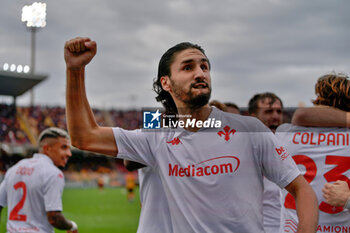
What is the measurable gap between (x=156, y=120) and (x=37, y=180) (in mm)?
1951

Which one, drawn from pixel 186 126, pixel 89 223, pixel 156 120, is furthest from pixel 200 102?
pixel 89 223

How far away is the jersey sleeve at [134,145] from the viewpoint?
6.51 feet

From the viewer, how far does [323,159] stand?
93.3 inches

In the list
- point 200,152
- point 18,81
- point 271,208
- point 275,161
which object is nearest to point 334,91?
point 275,161

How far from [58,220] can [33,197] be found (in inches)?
11.8

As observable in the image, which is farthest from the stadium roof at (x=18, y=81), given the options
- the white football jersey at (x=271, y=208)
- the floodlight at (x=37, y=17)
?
the white football jersey at (x=271, y=208)

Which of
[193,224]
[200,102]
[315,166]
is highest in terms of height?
[200,102]

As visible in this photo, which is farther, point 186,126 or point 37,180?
point 37,180

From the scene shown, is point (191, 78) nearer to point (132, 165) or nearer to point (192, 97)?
point (192, 97)

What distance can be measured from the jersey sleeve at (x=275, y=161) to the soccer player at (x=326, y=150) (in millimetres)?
619

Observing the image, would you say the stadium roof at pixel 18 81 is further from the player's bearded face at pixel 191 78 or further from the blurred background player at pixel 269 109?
the player's bearded face at pixel 191 78

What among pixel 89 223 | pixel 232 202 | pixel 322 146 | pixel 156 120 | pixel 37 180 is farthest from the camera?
pixel 89 223

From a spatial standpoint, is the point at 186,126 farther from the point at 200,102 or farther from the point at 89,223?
the point at 89,223

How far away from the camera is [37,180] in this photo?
12.4ft
